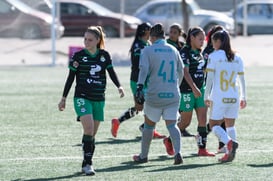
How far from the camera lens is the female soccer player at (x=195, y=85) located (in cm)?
1314

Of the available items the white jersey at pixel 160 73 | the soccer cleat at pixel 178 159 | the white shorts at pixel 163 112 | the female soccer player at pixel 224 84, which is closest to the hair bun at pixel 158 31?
the white jersey at pixel 160 73

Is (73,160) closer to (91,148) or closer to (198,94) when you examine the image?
(91,148)

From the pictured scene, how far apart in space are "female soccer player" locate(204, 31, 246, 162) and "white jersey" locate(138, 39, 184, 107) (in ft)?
1.89

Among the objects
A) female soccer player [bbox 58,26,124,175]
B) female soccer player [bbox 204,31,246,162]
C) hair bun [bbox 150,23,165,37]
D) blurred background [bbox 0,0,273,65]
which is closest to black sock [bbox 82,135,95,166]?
female soccer player [bbox 58,26,124,175]

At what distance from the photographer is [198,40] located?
43.4 ft

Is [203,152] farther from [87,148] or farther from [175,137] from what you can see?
[87,148]

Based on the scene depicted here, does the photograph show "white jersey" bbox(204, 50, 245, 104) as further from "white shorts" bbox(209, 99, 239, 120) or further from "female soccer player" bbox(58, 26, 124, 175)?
"female soccer player" bbox(58, 26, 124, 175)

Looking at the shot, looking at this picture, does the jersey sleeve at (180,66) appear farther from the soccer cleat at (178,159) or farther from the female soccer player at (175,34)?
the female soccer player at (175,34)

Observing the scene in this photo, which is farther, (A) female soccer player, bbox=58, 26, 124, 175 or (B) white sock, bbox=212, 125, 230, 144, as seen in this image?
(B) white sock, bbox=212, 125, 230, 144

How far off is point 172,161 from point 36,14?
2365 cm

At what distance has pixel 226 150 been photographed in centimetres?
1253

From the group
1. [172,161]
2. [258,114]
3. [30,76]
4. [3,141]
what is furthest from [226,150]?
[30,76]

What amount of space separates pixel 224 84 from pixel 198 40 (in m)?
1.06

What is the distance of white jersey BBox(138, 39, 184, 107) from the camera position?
39.5 ft
